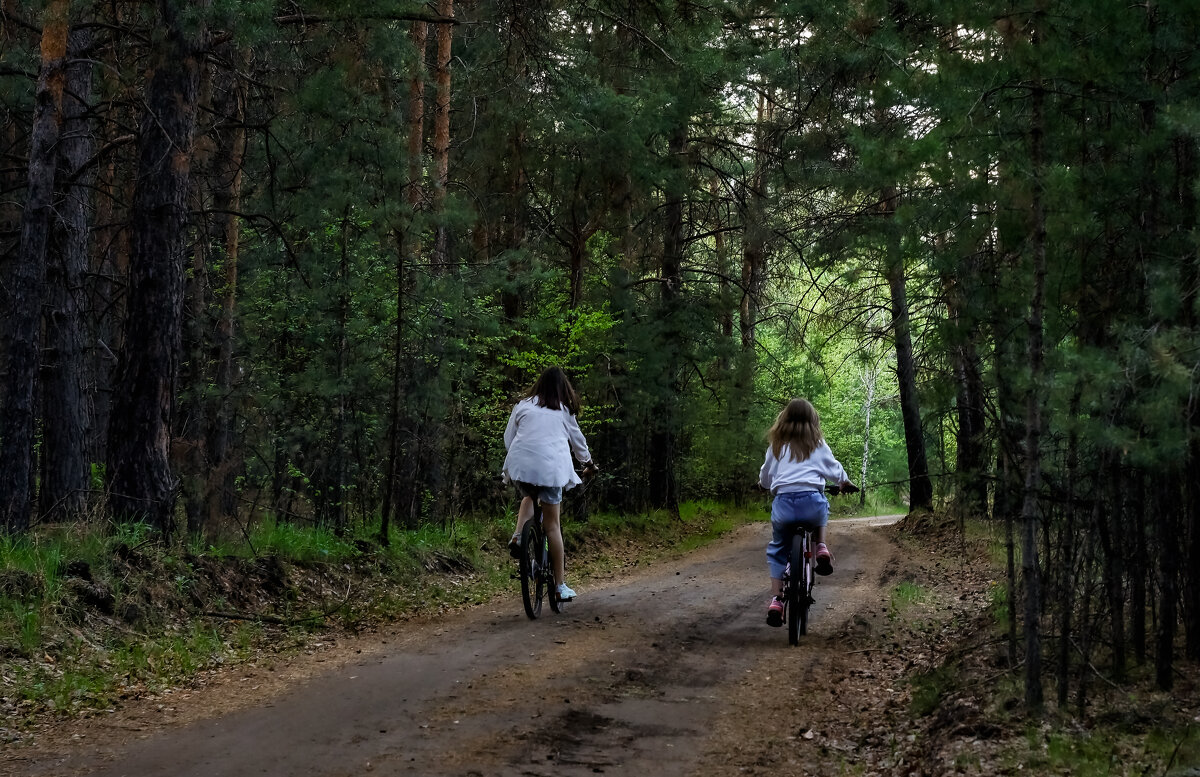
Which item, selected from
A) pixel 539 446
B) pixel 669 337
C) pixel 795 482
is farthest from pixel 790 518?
pixel 669 337

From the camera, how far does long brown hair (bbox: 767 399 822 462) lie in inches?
332

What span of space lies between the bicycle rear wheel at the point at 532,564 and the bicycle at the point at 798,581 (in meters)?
2.11

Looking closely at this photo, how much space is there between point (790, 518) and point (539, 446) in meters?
2.20

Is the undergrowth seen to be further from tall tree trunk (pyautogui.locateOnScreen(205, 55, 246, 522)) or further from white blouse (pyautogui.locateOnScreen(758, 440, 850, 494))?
white blouse (pyautogui.locateOnScreen(758, 440, 850, 494))

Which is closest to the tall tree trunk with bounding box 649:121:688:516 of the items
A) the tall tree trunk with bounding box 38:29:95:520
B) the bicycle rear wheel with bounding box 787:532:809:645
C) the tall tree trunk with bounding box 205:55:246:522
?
the tall tree trunk with bounding box 205:55:246:522

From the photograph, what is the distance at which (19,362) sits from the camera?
9578 millimetres

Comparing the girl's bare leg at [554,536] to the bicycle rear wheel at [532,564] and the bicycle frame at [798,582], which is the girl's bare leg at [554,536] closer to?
the bicycle rear wheel at [532,564]

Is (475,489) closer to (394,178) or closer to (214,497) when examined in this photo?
(214,497)

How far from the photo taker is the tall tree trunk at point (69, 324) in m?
11.5

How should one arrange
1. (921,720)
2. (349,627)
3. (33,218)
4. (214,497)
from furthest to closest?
(214,497)
(33,218)
(349,627)
(921,720)

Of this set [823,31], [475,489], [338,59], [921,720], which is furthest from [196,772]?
[475,489]

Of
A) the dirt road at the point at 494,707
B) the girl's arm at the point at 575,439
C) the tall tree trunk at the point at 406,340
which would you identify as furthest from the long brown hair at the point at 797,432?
the tall tree trunk at the point at 406,340

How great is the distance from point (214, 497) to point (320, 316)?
2695 millimetres

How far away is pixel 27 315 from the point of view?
9.55 meters
